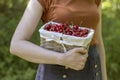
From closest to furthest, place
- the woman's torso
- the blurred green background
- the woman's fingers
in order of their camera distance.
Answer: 1. the woman's fingers
2. the woman's torso
3. the blurred green background

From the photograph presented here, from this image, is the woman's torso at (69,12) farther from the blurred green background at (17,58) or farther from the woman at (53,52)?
the blurred green background at (17,58)

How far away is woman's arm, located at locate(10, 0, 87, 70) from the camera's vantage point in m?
1.58

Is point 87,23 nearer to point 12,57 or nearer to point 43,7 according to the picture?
point 43,7

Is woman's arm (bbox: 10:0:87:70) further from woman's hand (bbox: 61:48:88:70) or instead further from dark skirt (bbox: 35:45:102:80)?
dark skirt (bbox: 35:45:102:80)

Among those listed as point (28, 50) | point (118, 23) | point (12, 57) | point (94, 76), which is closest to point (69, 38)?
point (28, 50)

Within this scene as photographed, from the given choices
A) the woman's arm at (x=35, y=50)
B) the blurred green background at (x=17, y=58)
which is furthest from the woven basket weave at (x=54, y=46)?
the blurred green background at (x=17, y=58)

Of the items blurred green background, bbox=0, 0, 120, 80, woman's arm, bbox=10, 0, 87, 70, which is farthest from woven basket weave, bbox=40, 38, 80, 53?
blurred green background, bbox=0, 0, 120, 80

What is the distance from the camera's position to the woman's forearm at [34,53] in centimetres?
160

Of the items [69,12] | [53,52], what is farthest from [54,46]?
[69,12]

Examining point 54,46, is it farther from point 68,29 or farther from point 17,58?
point 17,58

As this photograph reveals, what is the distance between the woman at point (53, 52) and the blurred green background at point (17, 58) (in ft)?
9.66

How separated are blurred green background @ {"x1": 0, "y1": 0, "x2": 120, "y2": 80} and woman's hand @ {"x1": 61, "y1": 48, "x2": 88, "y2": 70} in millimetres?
3145

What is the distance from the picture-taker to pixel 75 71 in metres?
1.76

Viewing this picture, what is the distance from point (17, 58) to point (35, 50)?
3.33m
